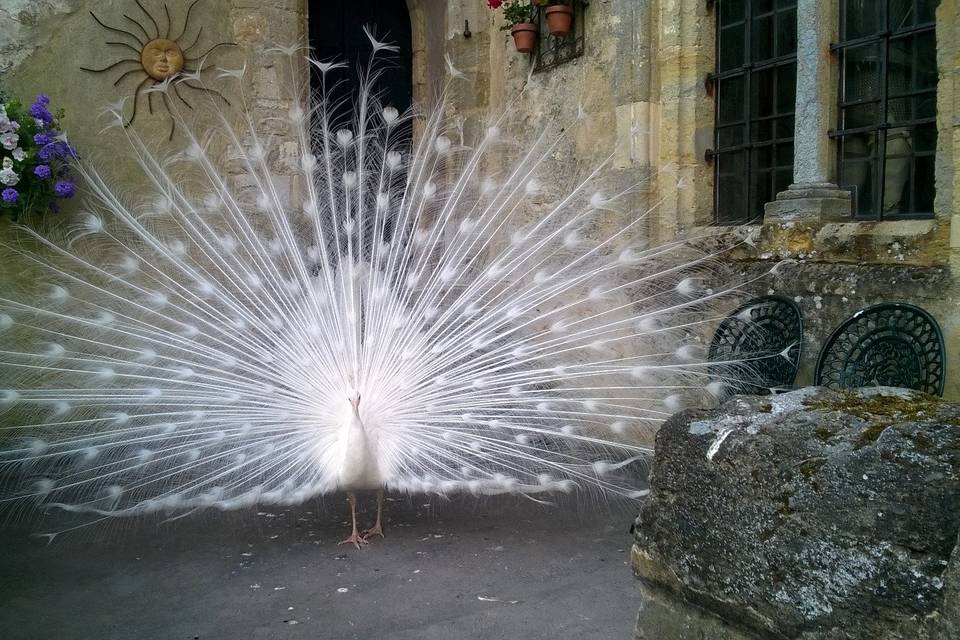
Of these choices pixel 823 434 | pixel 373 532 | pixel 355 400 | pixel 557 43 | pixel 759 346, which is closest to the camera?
pixel 823 434

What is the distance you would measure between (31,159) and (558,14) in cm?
350

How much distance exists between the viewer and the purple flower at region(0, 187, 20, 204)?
16.5 ft

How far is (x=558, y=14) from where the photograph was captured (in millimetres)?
5637

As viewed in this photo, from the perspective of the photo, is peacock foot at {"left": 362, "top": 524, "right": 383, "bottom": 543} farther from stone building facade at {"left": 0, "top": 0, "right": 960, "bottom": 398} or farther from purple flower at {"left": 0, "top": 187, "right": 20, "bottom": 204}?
purple flower at {"left": 0, "top": 187, "right": 20, "bottom": 204}

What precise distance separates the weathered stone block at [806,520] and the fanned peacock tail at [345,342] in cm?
206

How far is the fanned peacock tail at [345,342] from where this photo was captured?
3820mm

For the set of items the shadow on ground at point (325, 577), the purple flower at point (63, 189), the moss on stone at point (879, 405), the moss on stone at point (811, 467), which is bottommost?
the shadow on ground at point (325, 577)

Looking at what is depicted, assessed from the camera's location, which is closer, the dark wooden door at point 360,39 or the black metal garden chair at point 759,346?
the black metal garden chair at point 759,346

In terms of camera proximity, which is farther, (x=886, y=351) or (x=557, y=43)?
(x=557, y=43)

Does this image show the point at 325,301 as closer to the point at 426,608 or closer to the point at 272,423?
the point at 272,423

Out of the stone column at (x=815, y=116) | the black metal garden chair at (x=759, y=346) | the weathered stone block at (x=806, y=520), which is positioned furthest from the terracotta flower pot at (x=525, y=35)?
the weathered stone block at (x=806, y=520)

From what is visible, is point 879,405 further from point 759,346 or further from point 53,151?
point 53,151

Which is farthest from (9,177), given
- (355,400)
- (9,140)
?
(355,400)

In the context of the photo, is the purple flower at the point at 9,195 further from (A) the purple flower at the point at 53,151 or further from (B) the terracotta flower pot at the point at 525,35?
(B) the terracotta flower pot at the point at 525,35
